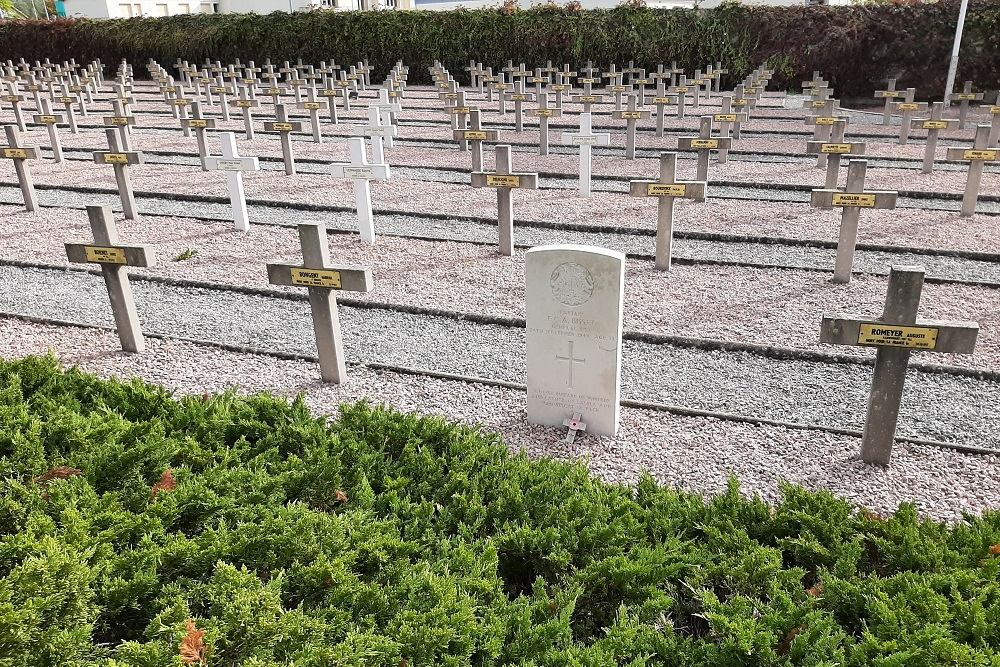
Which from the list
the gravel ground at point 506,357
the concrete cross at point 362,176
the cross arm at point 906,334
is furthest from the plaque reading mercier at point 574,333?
the concrete cross at point 362,176

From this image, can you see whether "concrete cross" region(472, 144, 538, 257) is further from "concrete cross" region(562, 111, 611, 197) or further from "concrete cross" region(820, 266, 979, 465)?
"concrete cross" region(820, 266, 979, 465)

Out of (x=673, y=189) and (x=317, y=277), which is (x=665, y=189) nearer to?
(x=673, y=189)

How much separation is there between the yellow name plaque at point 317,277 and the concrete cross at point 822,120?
32.8 ft

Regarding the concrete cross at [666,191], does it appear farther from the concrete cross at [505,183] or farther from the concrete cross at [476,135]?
the concrete cross at [476,135]

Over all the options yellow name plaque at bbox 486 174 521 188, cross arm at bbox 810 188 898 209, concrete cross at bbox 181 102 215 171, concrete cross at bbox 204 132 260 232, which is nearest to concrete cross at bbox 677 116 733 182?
cross arm at bbox 810 188 898 209

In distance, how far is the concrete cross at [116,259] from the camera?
5.59m

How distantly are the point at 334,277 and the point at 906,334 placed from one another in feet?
11.6

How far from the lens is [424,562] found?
2.96 meters

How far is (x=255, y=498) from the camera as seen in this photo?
338 centimetres

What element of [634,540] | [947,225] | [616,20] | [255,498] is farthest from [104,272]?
[616,20]

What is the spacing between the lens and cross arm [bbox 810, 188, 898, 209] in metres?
6.69

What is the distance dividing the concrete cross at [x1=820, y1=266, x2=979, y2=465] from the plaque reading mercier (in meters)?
1.20

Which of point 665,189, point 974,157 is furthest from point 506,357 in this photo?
point 974,157

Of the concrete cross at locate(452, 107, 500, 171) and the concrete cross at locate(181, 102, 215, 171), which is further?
the concrete cross at locate(181, 102, 215, 171)
